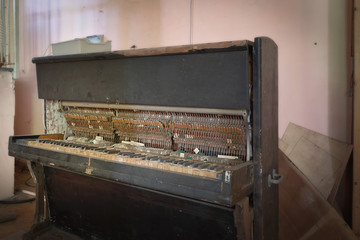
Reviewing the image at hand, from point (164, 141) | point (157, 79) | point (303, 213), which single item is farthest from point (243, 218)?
point (303, 213)

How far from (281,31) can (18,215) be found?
326cm

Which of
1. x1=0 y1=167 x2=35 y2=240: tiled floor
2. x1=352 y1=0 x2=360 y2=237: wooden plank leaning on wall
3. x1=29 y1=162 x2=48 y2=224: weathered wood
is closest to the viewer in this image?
x1=352 y1=0 x2=360 y2=237: wooden plank leaning on wall

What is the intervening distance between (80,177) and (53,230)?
2.13 feet

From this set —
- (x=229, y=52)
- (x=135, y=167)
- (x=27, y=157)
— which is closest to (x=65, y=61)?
(x=27, y=157)

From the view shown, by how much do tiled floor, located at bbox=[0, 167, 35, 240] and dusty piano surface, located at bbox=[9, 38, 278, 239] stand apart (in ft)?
1.16

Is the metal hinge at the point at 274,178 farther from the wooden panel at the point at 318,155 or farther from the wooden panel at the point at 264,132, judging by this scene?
the wooden panel at the point at 318,155

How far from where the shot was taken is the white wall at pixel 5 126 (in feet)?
12.2

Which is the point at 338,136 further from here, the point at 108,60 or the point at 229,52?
the point at 108,60

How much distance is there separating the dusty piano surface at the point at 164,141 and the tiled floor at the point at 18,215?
0.35 m

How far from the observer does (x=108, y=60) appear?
216 cm

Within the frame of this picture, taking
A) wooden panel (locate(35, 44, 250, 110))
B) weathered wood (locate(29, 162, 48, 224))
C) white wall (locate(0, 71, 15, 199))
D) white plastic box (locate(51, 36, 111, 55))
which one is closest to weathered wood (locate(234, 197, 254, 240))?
wooden panel (locate(35, 44, 250, 110))

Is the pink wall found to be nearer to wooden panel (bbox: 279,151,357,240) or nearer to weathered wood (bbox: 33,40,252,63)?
wooden panel (bbox: 279,151,357,240)

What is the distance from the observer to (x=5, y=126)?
375cm

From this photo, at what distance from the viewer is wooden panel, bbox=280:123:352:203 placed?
2.47 metres
